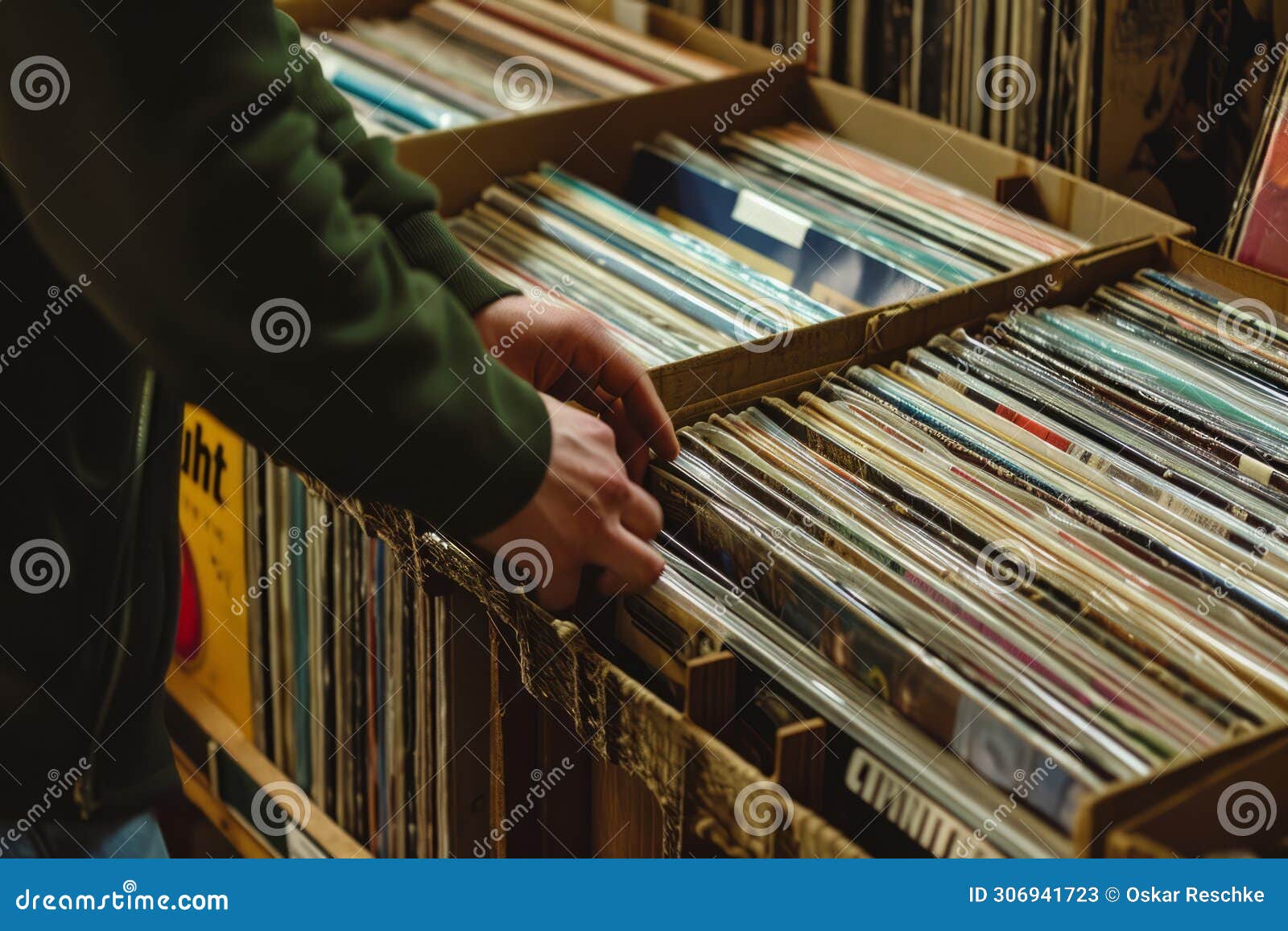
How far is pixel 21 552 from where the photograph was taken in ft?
3.15

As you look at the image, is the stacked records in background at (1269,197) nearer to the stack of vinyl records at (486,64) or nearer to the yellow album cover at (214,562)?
the stack of vinyl records at (486,64)

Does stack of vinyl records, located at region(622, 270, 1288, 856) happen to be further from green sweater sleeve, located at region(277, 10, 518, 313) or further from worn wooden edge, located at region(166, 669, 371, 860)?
worn wooden edge, located at region(166, 669, 371, 860)

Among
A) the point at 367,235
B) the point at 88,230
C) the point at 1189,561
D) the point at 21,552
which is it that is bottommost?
the point at 21,552

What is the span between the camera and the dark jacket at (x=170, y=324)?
2.55ft

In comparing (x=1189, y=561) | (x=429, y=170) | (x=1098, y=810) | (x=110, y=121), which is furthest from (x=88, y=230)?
(x=429, y=170)

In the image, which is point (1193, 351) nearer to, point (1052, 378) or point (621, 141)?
point (1052, 378)

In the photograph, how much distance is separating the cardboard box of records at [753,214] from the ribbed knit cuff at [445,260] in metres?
0.16

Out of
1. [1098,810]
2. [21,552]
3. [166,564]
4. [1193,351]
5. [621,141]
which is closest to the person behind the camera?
[1098,810]

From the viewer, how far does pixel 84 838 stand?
1.08 meters

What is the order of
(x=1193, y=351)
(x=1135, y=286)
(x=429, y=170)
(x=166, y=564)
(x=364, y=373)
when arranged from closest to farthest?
(x=364, y=373) → (x=166, y=564) → (x=1193, y=351) → (x=1135, y=286) → (x=429, y=170)

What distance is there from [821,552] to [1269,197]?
67 centimetres

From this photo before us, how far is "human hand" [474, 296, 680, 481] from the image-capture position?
1.09 m

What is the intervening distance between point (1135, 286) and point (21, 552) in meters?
1.02

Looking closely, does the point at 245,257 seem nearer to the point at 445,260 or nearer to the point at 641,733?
the point at 445,260
